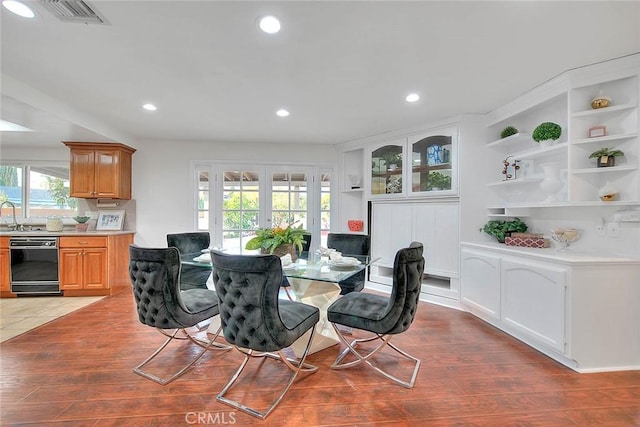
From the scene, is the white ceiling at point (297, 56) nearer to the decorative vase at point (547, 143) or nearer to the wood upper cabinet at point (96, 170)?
the decorative vase at point (547, 143)

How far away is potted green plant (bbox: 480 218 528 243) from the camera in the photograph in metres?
3.06

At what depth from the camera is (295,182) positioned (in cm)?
480

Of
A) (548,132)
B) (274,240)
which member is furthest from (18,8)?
(548,132)

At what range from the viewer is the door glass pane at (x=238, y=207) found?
4664mm

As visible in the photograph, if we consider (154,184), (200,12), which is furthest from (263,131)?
(200,12)

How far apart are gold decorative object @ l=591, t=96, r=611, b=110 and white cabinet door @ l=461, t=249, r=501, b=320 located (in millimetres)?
1509

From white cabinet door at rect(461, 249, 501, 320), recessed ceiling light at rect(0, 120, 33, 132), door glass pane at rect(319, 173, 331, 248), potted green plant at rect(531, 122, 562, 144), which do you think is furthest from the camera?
door glass pane at rect(319, 173, 331, 248)

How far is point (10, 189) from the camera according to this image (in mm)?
4434

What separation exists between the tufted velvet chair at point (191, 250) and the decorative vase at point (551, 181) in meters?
3.56

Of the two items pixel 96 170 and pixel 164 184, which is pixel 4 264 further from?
pixel 164 184

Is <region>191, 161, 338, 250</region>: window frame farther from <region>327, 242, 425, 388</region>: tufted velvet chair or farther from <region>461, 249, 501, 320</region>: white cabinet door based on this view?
<region>327, 242, 425, 388</region>: tufted velvet chair

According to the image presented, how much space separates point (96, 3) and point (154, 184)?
133 inches

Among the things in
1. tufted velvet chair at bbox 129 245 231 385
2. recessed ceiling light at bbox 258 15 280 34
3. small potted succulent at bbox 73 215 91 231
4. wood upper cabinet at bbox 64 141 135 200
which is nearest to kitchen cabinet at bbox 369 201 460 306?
tufted velvet chair at bbox 129 245 231 385

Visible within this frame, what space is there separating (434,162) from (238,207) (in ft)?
10.0
